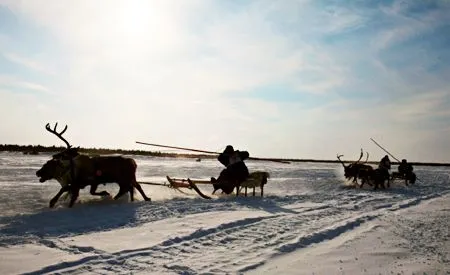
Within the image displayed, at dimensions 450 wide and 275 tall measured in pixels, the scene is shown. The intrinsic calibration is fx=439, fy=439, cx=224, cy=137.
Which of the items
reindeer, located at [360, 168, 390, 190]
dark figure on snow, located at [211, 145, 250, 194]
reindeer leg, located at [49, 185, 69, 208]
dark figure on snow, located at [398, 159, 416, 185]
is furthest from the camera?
dark figure on snow, located at [398, 159, 416, 185]

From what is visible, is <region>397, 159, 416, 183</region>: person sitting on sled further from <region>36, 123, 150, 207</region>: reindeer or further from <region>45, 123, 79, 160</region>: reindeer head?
<region>45, 123, 79, 160</region>: reindeer head

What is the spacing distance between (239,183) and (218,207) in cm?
461

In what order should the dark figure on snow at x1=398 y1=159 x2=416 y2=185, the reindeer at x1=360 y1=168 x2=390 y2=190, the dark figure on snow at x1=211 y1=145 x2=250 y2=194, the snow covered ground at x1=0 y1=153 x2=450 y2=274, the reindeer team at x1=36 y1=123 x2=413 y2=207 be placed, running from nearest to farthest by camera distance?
the snow covered ground at x1=0 y1=153 x2=450 y2=274 → the reindeer team at x1=36 y1=123 x2=413 y2=207 → the dark figure on snow at x1=211 y1=145 x2=250 y2=194 → the reindeer at x1=360 y1=168 x2=390 y2=190 → the dark figure on snow at x1=398 y1=159 x2=416 y2=185

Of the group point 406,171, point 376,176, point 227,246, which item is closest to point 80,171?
point 227,246

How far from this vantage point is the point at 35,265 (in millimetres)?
5805

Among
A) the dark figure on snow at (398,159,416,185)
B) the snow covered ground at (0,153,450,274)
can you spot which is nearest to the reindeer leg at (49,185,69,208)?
the snow covered ground at (0,153,450,274)

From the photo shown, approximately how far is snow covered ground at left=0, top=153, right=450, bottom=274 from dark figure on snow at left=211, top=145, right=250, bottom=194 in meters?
3.86

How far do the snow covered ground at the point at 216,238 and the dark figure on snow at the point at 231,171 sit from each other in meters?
3.86

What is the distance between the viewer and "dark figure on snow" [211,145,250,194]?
666 inches

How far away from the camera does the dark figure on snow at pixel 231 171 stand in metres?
16.9

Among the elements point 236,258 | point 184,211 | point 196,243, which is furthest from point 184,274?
point 184,211

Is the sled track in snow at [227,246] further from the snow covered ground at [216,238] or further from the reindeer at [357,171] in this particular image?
the reindeer at [357,171]

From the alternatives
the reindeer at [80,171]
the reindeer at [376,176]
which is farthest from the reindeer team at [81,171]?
the reindeer at [376,176]

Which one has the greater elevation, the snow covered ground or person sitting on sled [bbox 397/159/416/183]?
person sitting on sled [bbox 397/159/416/183]
